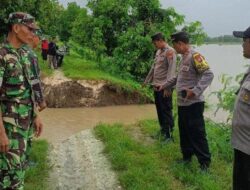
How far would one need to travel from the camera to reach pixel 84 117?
1270cm

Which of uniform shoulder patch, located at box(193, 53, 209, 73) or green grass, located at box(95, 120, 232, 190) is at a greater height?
uniform shoulder patch, located at box(193, 53, 209, 73)

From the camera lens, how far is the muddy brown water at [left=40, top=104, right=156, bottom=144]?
10717mm

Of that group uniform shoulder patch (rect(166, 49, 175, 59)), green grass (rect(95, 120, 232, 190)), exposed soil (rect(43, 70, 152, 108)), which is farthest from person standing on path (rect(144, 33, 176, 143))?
exposed soil (rect(43, 70, 152, 108))

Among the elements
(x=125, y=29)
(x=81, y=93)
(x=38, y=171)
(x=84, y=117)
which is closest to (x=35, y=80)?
(x=38, y=171)

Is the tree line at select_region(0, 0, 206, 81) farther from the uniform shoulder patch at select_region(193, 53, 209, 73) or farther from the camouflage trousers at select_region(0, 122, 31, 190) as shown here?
the camouflage trousers at select_region(0, 122, 31, 190)

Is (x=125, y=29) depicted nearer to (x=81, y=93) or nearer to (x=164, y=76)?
(x=81, y=93)

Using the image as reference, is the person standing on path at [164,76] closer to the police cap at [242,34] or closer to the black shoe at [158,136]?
the black shoe at [158,136]

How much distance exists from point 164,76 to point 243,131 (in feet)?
11.6

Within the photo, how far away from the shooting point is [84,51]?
924 inches

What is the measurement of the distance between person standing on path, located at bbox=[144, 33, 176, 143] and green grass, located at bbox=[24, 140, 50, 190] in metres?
2.05

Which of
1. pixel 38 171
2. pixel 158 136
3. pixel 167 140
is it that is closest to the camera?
pixel 38 171

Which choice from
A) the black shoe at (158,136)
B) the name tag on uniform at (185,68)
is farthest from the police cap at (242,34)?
the black shoe at (158,136)

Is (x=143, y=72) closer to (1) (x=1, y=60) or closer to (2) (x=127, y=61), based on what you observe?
(2) (x=127, y=61)

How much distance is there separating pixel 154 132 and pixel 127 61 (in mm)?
9142
